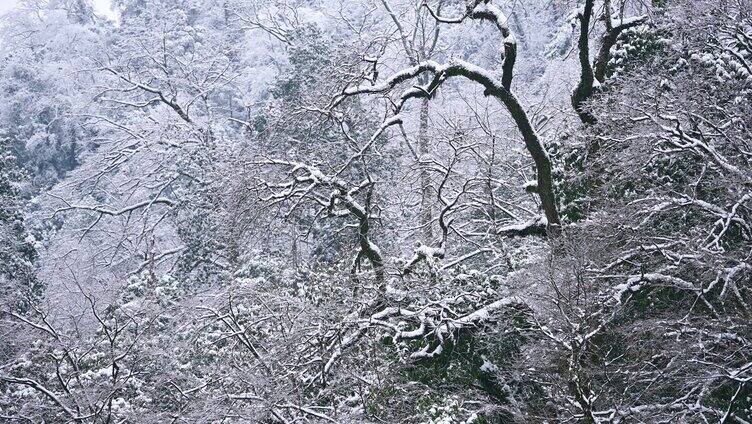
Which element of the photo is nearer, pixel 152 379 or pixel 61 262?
pixel 152 379

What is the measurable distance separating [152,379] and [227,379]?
3.10 m

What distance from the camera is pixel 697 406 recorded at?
707 cm

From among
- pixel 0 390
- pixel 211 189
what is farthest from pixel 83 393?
pixel 211 189

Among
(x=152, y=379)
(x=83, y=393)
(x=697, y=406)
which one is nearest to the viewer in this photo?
(x=697, y=406)

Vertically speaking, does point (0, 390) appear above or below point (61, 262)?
below

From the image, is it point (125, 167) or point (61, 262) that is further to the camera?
point (125, 167)

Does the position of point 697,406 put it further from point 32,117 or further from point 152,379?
point 32,117

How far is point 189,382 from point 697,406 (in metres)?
8.12

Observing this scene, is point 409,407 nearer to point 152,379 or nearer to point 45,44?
point 152,379

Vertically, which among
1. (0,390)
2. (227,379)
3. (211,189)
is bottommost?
(227,379)

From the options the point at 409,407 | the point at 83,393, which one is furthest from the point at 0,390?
the point at 409,407

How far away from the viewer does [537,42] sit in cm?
2480

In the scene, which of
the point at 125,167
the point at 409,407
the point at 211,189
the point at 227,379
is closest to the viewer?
the point at 409,407

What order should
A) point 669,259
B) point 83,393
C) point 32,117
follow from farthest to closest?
point 32,117
point 83,393
point 669,259
